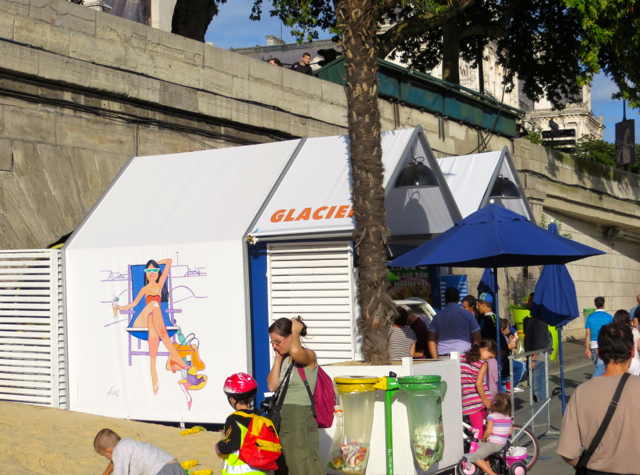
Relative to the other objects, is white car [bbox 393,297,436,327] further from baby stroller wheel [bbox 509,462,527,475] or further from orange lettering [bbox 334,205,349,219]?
baby stroller wheel [bbox 509,462,527,475]

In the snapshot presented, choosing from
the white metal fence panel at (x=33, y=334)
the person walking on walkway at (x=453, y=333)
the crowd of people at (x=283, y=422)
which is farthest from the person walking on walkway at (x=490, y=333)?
the white metal fence panel at (x=33, y=334)

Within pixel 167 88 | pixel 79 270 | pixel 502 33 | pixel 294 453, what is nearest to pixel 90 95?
pixel 167 88

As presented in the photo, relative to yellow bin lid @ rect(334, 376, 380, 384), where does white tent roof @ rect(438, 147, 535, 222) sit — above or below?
above

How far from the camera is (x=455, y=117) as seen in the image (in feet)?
68.6

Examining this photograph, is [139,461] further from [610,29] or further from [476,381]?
[610,29]

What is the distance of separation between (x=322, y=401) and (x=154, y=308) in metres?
4.31

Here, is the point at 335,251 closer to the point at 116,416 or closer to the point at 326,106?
the point at 116,416

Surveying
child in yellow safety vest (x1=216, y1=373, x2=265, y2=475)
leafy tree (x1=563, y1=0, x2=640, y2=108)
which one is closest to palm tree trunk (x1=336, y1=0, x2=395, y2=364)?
child in yellow safety vest (x1=216, y1=373, x2=265, y2=475)

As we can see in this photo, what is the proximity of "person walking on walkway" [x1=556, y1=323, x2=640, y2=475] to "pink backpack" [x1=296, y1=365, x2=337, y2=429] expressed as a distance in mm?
2311

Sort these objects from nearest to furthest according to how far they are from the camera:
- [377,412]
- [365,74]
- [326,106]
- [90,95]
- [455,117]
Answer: [377,412] < [365,74] < [90,95] < [326,106] < [455,117]

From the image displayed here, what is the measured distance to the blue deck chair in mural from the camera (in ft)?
31.6

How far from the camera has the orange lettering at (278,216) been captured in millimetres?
9540

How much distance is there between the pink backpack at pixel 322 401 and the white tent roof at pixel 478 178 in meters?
6.78

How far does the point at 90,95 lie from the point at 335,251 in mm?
4933
